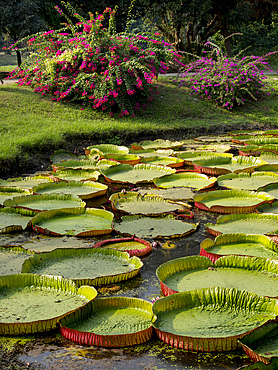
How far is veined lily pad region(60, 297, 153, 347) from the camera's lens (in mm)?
1923

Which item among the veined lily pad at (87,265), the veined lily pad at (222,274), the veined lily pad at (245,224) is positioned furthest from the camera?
the veined lily pad at (245,224)

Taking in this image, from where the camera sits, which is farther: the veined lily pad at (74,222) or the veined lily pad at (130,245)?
the veined lily pad at (74,222)

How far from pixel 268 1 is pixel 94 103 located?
47.8 ft

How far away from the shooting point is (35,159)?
19.3 feet

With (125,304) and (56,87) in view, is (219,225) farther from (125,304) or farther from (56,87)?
(56,87)

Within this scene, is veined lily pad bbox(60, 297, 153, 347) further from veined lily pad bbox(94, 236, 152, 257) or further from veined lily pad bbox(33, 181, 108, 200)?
veined lily pad bbox(33, 181, 108, 200)

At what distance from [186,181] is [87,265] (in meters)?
2.30

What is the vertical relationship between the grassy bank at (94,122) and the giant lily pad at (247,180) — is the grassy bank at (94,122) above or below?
above

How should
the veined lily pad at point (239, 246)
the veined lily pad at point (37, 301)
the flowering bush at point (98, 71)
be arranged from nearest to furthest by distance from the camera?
the veined lily pad at point (37, 301) → the veined lily pad at point (239, 246) → the flowering bush at point (98, 71)

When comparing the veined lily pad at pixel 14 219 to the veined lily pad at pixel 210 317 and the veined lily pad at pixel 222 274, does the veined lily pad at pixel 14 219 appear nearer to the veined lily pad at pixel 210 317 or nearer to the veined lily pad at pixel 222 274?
the veined lily pad at pixel 222 274

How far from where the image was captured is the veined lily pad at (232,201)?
374 cm

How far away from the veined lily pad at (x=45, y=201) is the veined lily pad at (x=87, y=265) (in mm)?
1067

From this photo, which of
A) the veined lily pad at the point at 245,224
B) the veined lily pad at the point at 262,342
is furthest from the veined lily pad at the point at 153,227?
the veined lily pad at the point at 262,342

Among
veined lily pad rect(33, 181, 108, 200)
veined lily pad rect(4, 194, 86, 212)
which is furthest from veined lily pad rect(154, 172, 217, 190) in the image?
veined lily pad rect(4, 194, 86, 212)
